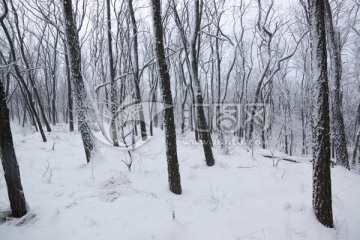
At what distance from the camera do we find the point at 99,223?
3.80 meters

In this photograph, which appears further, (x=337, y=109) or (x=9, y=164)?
(x=337, y=109)

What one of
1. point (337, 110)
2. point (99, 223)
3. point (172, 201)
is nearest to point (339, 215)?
point (172, 201)

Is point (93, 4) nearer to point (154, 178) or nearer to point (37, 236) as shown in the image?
point (154, 178)

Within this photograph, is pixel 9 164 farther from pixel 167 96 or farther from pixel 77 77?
pixel 77 77

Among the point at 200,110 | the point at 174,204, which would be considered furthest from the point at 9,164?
the point at 200,110

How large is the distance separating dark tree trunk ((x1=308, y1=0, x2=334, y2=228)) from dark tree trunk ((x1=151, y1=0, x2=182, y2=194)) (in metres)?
2.69

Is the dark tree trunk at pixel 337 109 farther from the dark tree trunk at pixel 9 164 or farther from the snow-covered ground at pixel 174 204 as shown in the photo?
the dark tree trunk at pixel 9 164

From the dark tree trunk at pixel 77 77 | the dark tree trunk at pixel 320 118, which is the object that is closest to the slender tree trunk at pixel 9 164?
the dark tree trunk at pixel 77 77

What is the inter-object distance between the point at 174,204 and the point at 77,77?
4621 millimetres

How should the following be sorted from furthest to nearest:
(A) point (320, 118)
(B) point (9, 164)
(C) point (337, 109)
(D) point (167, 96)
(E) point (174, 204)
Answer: (C) point (337, 109), (D) point (167, 96), (E) point (174, 204), (A) point (320, 118), (B) point (9, 164)

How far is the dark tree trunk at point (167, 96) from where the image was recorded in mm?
4867

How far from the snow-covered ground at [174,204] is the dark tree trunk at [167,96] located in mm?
398

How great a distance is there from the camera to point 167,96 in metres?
4.91

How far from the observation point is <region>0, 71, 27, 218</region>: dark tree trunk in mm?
3570
